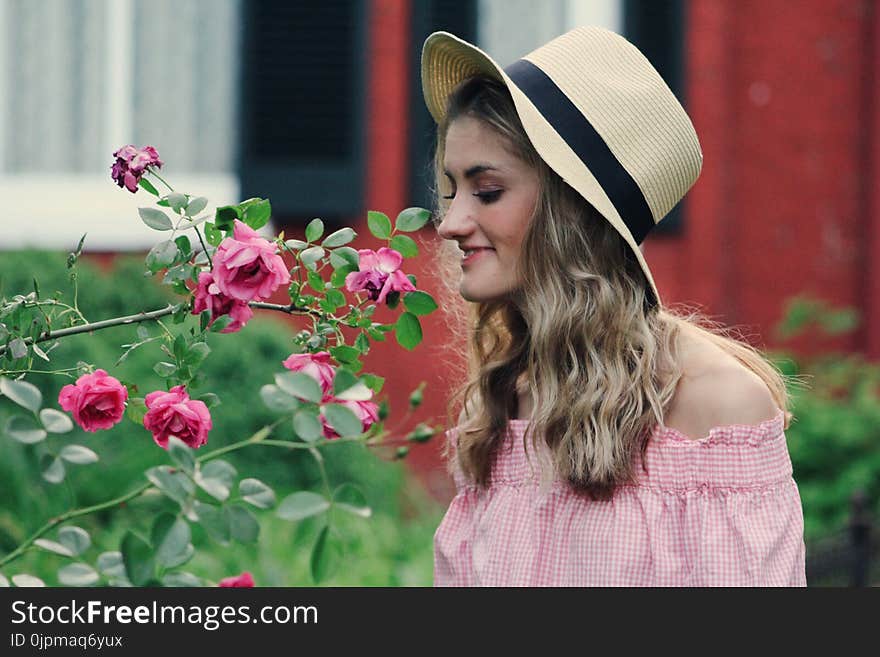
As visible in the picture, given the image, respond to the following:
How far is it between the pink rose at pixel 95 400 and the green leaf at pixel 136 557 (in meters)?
0.32

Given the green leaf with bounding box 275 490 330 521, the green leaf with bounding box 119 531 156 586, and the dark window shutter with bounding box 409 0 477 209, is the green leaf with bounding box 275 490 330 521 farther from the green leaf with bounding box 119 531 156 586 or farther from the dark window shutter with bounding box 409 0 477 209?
the dark window shutter with bounding box 409 0 477 209

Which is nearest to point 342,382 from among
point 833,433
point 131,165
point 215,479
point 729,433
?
point 215,479

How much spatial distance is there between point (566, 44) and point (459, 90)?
0.18 meters

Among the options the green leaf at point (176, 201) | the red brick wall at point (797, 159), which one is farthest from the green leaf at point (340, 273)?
the red brick wall at point (797, 159)

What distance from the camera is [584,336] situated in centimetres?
191

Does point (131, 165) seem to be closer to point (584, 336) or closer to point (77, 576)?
point (77, 576)

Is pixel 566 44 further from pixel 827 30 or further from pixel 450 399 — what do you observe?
pixel 827 30

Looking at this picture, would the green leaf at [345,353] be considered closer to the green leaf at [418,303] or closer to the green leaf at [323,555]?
the green leaf at [418,303]

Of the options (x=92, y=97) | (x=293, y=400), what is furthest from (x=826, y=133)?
(x=293, y=400)

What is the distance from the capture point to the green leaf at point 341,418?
1.32m

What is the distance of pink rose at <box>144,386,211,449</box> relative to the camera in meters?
1.56

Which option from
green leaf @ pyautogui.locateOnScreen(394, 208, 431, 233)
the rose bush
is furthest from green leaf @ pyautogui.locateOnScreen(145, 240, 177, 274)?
green leaf @ pyautogui.locateOnScreen(394, 208, 431, 233)

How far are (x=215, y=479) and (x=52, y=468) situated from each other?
0.32 m

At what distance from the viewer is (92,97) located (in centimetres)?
581
